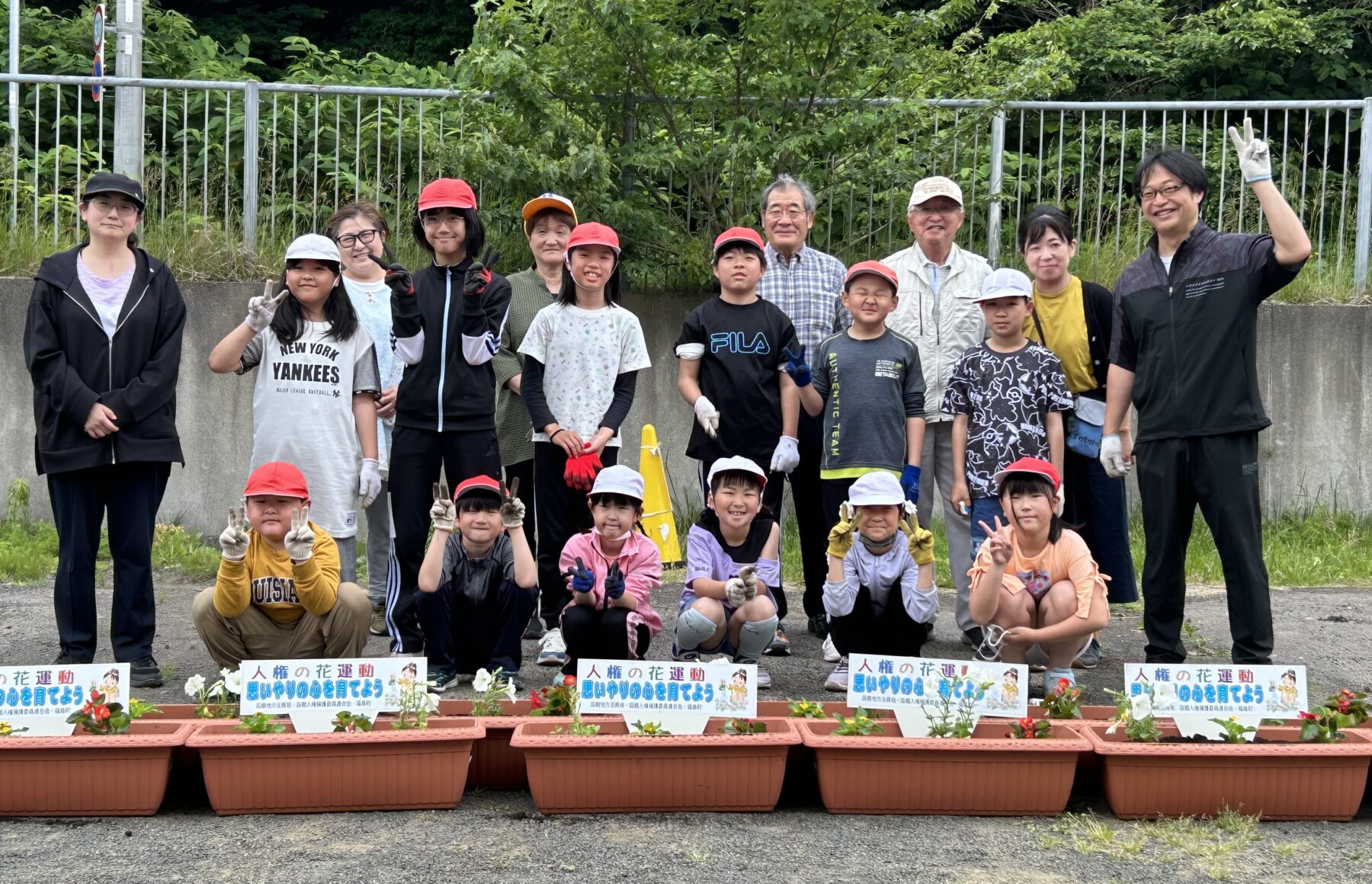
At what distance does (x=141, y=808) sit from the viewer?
161 inches

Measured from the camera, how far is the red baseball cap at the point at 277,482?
5000 mm

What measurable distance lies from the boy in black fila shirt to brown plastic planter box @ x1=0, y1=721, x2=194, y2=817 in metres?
2.61

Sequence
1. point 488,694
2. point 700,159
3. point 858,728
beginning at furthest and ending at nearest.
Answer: point 700,159, point 488,694, point 858,728

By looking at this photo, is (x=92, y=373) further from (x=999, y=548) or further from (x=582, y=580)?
(x=999, y=548)

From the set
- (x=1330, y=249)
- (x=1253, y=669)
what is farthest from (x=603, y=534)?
(x=1330, y=249)

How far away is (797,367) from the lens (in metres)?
6.06

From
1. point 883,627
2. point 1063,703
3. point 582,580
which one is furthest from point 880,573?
point 582,580

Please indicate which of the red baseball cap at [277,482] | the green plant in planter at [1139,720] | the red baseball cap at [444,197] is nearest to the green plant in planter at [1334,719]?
the green plant in planter at [1139,720]

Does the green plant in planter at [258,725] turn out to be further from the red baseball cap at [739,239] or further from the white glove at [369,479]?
the red baseball cap at [739,239]

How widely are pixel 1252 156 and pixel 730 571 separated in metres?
2.46

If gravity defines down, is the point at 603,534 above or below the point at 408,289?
below

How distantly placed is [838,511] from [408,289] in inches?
77.8

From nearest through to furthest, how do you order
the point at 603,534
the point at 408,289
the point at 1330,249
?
the point at 603,534
the point at 408,289
the point at 1330,249

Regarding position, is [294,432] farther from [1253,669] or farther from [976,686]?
[1253,669]
